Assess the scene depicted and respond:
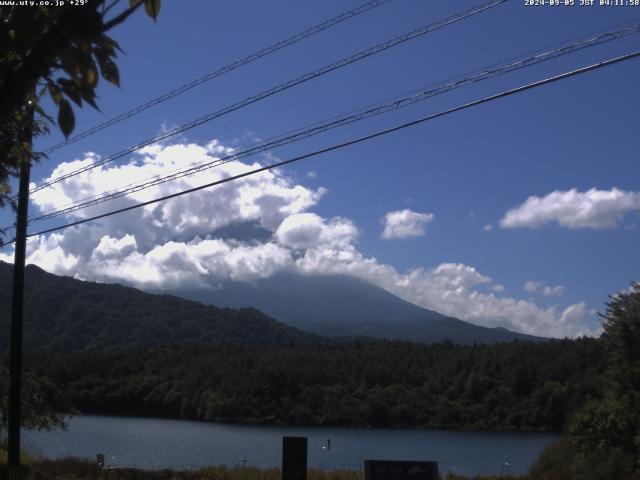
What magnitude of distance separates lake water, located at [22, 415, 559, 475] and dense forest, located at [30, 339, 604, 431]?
7343 mm

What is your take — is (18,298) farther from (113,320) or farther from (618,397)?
(113,320)

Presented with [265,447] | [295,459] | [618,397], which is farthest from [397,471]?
[265,447]

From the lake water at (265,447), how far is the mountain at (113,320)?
68189 millimetres

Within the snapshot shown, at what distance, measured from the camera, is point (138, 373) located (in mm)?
104562

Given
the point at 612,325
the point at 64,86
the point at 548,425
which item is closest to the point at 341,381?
the point at 548,425

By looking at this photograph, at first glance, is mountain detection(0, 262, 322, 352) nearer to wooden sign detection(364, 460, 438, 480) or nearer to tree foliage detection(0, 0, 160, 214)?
wooden sign detection(364, 460, 438, 480)

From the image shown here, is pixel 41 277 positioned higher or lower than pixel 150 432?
higher

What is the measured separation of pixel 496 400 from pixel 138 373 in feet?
151

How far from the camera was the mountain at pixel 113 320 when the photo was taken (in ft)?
491

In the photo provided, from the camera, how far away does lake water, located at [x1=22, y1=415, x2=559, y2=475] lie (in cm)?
4306

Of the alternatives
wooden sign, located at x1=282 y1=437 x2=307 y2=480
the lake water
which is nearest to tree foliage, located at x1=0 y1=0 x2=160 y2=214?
wooden sign, located at x1=282 y1=437 x2=307 y2=480

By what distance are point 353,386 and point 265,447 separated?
46460 millimetres

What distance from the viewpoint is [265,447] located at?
184 feet

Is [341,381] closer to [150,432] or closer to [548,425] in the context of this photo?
[548,425]
